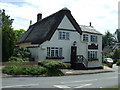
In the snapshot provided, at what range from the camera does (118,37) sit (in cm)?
10819

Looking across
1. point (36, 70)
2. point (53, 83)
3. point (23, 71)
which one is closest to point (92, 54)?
point (36, 70)

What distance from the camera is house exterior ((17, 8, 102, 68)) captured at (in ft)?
84.3

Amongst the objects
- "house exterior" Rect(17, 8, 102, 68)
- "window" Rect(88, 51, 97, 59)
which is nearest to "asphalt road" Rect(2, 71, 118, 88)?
"house exterior" Rect(17, 8, 102, 68)

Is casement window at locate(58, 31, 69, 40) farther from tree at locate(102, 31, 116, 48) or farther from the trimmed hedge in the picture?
tree at locate(102, 31, 116, 48)

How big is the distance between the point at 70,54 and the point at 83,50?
2.61 metres

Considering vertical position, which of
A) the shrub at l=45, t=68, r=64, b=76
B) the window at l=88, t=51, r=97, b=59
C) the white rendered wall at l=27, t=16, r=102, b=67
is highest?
the white rendered wall at l=27, t=16, r=102, b=67

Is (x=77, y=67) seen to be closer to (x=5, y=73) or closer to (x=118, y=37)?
(x=5, y=73)

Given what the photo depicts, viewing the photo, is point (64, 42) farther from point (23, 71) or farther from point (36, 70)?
point (23, 71)

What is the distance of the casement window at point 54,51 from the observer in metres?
25.8

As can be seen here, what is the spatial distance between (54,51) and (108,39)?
77.7 m

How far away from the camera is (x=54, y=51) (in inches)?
1030

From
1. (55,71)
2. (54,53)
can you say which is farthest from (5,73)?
(54,53)

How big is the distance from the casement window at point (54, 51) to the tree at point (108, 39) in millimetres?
72209

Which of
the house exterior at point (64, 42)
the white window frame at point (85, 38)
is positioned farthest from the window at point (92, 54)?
the white window frame at point (85, 38)
